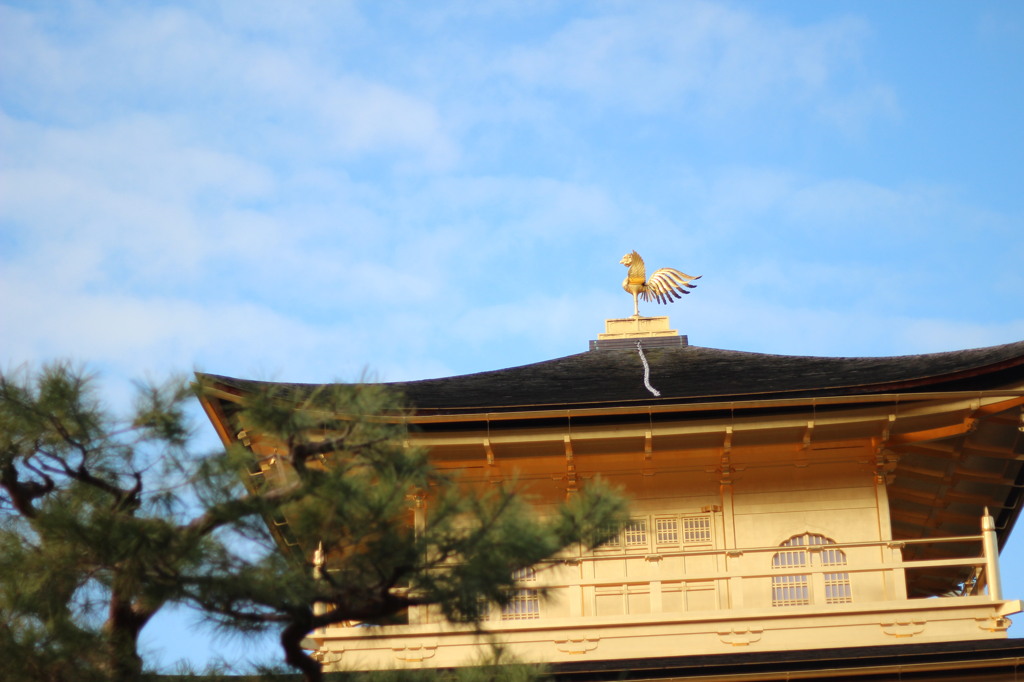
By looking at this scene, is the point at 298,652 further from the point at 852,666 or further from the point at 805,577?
the point at 805,577

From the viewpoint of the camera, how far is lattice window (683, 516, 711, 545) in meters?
14.1

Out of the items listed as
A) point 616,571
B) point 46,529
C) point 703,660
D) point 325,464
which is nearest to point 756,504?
point 616,571

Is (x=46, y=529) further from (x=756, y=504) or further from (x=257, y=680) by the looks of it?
(x=756, y=504)

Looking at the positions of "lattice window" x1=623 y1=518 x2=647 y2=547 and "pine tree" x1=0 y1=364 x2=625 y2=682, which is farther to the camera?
"lattice window" x1=623 y1=518 x2=647 y2=547

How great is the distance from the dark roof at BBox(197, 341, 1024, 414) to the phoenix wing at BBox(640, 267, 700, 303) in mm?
1756

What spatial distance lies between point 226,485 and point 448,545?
4.72 ft

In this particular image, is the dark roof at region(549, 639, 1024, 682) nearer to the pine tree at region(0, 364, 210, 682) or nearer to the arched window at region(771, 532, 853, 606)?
the arched window at region(771, 532, 853, 606)

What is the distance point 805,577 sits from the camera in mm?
13570

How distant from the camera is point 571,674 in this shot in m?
11.8

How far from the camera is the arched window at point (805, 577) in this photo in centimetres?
1341

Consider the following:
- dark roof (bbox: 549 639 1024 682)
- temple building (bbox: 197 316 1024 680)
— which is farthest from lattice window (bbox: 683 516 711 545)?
dark roof (bbox: 549 639 1024 682)

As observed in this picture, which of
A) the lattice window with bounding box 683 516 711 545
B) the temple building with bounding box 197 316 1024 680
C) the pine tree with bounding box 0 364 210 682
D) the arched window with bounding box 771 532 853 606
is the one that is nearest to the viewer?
the pine tree with bounding box 0 364 210 682

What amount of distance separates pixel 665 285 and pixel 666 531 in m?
6.14

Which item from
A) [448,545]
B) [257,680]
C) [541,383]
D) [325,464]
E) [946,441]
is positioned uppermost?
[541,383]
